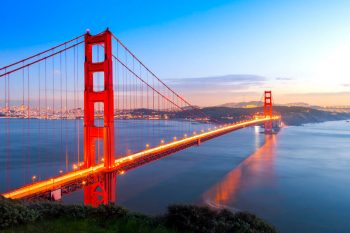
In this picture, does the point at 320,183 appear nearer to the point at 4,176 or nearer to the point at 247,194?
the point at 247,194

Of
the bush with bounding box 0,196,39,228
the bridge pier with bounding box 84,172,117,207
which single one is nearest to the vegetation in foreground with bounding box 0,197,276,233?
the bush with bounding box 0,196,39,228

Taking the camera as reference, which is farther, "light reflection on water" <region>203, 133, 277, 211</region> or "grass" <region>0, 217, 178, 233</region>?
"light reflection on water" <region>203, 133, 277, 211</region>

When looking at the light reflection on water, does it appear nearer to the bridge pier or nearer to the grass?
the bridge pier

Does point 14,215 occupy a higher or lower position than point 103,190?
higher

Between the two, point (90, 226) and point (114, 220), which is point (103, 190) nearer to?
point (114, 220)

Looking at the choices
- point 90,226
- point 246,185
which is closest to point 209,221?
point 90,226

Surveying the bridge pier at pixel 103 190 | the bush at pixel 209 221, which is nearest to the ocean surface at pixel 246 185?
the bridge pier at pixel 103 190
